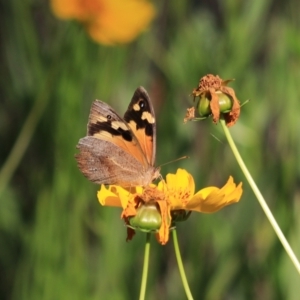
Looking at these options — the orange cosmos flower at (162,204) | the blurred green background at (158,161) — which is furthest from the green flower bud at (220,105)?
the blurred green background at (158,161)

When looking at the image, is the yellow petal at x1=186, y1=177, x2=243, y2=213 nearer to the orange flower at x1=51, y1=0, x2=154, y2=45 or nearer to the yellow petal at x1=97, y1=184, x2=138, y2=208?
the yellow petal at x1=97, y1=184, x2=138, y2=208

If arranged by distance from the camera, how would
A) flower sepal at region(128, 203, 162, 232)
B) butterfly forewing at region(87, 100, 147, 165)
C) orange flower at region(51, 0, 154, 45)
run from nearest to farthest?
flower sepal at region(128, 203, 162, 232)
butterfly forewing at region(87, 100, 147, 165)
orange flower at region(51, 0, 154, 45)

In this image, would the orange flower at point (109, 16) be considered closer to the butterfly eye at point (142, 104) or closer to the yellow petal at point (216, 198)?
the butterfly eye at point (142, 104)

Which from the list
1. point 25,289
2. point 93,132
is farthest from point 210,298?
point 93,132

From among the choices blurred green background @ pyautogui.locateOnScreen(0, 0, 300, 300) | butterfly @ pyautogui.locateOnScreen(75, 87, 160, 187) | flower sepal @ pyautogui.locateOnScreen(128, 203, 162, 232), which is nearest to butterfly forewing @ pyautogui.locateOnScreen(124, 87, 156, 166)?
butterfly @ pyautogui.locateOnScreen(75, 87, 160, 187)

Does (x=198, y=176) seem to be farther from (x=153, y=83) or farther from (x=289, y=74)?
(x=153, y=83)

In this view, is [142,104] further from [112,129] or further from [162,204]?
[162,204]

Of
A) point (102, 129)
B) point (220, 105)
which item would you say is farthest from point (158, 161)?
point (220, 105)
